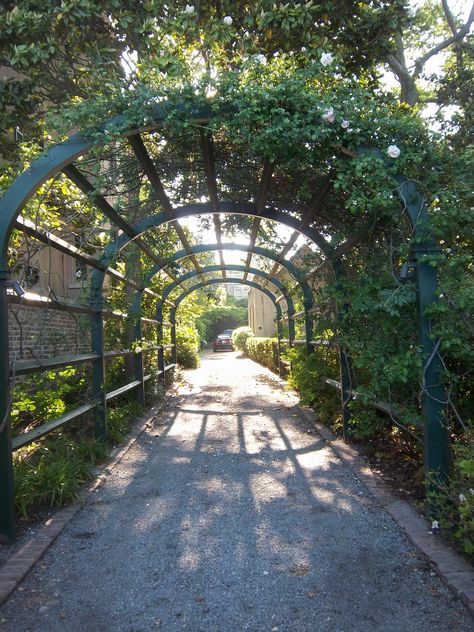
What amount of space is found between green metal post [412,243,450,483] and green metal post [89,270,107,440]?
391cm

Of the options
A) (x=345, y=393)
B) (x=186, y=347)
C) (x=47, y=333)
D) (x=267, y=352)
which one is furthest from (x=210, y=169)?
(x=186, y=347)

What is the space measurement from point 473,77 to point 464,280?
540 cm

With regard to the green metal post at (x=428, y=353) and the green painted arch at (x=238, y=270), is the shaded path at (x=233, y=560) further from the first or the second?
the green painted arch at (x=238, y=270)

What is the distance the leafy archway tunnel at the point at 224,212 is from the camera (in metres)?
3.81

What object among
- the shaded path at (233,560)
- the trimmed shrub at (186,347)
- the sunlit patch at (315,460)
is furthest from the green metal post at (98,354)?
the trimmed shrub at (186,347)

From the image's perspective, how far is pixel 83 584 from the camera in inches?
122

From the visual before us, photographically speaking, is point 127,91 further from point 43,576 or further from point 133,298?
point 133,298

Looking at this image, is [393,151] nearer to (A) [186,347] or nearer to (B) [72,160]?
(B) [72,160]

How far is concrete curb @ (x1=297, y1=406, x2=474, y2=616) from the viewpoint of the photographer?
2.82m

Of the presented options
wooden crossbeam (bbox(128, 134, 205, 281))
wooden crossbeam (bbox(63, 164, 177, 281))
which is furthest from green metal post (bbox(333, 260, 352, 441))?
wooden crossbeam (bbox(63, 164, 177, 281))

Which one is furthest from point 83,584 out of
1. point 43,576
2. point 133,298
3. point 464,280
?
point 133,298

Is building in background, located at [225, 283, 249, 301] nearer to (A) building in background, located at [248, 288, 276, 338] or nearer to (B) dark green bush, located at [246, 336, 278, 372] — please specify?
(A) building in background, located at [248, 288, 276, 338]

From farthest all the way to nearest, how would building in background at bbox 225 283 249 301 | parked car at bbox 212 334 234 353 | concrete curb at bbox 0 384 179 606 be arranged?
building in background at bbox 225 283 249 301 < parked car at bbox 212 334 234 353 < concrete curb at bbox 0 384 179 606

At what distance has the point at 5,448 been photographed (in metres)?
3.64
